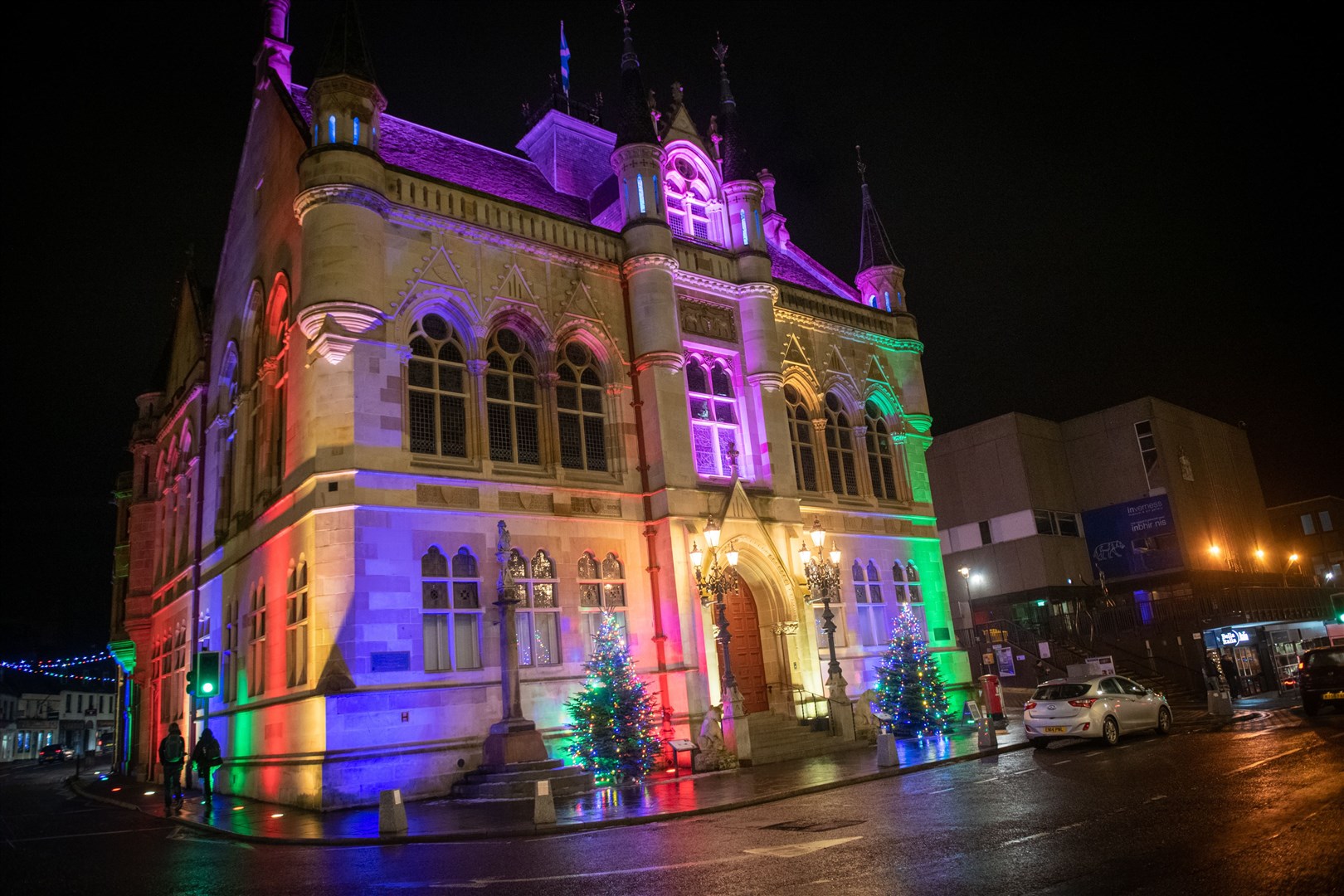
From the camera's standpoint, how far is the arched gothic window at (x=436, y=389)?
22.0m

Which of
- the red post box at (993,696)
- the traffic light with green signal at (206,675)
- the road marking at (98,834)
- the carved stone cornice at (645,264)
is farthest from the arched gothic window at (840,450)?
the road marking at (98,834)

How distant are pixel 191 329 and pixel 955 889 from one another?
33.3m

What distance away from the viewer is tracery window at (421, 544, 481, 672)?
67.7ft

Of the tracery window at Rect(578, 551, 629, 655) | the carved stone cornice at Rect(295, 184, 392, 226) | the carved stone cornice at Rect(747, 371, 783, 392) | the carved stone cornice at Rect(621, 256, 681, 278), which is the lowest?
the tracery window at Rect(578, 551, 629, 655)

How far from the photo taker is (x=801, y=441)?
30016 millimetres

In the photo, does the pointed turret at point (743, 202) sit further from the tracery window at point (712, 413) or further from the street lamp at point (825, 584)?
the street lamp at point (825, 584)

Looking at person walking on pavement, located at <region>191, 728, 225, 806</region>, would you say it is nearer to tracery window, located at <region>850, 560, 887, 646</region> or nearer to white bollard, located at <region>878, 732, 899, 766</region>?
white bollard, located at <region>878, 732, 899, 766</region>

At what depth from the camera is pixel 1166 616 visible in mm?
42500

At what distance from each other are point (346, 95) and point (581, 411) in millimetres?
9388

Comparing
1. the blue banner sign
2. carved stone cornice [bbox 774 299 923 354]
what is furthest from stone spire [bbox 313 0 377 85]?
the blue banner sign

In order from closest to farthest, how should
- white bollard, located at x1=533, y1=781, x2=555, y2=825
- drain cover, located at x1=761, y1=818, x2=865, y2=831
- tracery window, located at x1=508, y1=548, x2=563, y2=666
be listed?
1. drain cover, located at x1=761, y1=818, x2=865, y2=831
2. white bollard, located at x1=533, y1=781, x2=555, y2=825
3. tracery window, located at x1=508, y1=548, x2=563, y2=666

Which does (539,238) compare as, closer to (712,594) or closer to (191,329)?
(712,594)

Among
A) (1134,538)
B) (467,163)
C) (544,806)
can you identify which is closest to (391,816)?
(544,806)

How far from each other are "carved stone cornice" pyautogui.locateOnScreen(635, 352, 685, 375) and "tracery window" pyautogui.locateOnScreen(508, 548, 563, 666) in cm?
584
